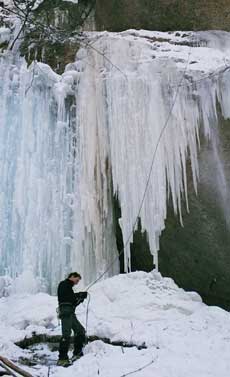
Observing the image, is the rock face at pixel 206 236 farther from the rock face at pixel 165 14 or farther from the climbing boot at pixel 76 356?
the climbing boot at pixel 76 356

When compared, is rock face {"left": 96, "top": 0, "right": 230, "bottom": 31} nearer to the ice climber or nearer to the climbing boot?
the ice climber

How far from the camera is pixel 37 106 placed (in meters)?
10.5

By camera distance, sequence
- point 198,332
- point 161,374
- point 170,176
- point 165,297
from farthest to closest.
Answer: point 170,176 < point 165,297 < point 198,332 < point 161,374

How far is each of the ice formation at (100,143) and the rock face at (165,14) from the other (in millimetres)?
201

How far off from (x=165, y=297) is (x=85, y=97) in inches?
155

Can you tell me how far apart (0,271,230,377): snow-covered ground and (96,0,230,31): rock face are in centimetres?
441

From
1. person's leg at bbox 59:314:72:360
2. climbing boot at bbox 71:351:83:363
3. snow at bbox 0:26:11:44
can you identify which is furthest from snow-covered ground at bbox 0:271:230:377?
snow at bbox 0:26:11:44

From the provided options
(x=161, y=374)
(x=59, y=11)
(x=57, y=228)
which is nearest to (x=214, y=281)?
(x=57, y=228)

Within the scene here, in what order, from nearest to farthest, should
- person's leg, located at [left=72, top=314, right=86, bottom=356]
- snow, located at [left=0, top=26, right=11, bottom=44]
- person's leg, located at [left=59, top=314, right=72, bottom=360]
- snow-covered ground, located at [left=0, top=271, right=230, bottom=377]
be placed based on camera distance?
snow-covered ground, located at [left=0, top=271, right=230, bottom=377] → person's leg, located at [left=59, top=314, right=72, bottom=360] → person's leg, located at [left=72, top=314, right=86, bottom=356] → snow, located at [left=0, top=26, right=11, bottom=44]

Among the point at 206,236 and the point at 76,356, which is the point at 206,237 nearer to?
the point at 206,236

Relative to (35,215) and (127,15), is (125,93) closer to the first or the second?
(127,15)

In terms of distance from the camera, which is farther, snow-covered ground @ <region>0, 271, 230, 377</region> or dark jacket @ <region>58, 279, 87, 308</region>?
dark jacket @ <region>58, 279, 87, 308</region>

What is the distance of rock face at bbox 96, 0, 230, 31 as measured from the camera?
9.71m

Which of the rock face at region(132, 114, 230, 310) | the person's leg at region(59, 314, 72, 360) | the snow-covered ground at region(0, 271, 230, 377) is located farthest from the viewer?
the rock face at region(132, 114, 230, 310)
